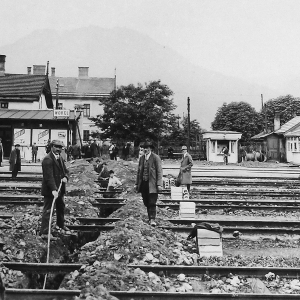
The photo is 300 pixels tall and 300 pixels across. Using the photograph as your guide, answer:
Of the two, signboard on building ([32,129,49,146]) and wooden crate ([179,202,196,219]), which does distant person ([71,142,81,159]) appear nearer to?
signboard on building ([32,129,49,146])

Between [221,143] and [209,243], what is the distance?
35.6 meters

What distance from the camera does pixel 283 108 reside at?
77125 millimetres

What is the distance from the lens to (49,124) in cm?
3256

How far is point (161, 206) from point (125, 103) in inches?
1186

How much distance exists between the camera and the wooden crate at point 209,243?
691 cm

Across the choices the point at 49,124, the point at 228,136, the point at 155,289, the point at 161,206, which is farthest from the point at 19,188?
the point at 228,136

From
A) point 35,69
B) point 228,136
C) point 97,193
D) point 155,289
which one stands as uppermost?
point 35,69

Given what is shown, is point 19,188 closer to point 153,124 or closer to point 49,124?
point 49,124

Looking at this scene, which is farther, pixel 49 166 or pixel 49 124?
pixel 49 124

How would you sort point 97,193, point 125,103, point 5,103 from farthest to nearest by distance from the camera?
point 125,103 → point 5,103 → point 97,193

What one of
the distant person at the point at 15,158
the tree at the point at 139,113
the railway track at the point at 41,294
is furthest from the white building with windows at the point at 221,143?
the railway track at the point at 41,294

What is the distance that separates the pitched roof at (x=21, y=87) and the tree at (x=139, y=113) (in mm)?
6872

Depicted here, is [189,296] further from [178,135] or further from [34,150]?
[178,135]

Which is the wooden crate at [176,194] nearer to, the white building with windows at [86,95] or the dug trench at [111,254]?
the dug trench at [111,254]
